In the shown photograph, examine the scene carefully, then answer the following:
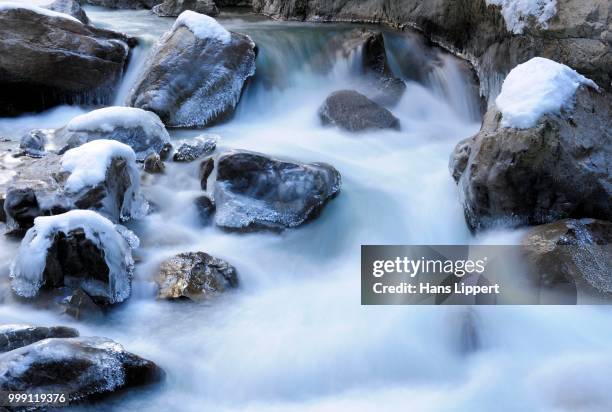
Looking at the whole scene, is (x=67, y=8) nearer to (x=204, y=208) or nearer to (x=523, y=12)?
(x=204, y=208)

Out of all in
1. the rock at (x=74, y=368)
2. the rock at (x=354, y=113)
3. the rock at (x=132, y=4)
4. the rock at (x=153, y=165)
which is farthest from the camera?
the rock at (x=132, y=4)

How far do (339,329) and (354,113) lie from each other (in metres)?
3.84

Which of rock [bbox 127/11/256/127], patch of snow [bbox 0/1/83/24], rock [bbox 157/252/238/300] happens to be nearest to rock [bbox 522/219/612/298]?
rock [bbox 157/252/238/300]

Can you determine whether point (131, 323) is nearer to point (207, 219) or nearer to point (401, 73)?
point (207, 219)

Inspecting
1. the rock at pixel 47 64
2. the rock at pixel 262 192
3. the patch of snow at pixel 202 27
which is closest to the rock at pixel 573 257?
the rock at pixel 262 192

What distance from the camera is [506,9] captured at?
7957 mm

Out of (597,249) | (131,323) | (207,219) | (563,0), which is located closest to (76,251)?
(131,323)

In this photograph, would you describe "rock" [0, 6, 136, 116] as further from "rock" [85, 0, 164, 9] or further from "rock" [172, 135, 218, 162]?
"rock" [85, 0, 164, 9]

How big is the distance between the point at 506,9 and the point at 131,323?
5.73 m

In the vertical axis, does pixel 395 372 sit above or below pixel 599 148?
below

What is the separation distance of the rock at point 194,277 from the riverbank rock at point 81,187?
2.81 ft

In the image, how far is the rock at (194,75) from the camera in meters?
8.03

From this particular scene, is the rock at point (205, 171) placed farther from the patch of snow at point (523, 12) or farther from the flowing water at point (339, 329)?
the patch of snow at point (523, 12)

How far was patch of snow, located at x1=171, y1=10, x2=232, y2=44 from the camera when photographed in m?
8.52
